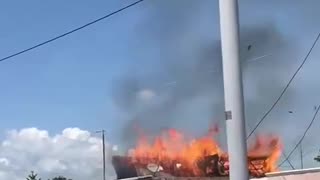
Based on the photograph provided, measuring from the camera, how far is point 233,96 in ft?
20.4

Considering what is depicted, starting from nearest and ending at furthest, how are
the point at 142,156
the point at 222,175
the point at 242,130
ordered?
the point at 242,130, the point at 222,175, the point at 142,156

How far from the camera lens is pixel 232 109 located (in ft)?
20.4

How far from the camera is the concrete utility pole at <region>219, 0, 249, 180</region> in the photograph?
6121mm

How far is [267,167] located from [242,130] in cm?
2684

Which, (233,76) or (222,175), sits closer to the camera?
(233,76)

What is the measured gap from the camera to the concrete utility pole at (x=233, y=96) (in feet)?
20.1

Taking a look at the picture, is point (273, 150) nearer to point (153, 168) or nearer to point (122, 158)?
point (153, 168)

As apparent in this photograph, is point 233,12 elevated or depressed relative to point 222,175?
elevated

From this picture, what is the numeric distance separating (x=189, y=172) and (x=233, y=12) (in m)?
31.3

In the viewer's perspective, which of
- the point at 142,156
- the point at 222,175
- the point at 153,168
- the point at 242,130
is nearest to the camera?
the point at 242,130

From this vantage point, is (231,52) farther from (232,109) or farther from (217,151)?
(217,151)

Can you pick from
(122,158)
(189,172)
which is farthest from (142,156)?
(189,172)

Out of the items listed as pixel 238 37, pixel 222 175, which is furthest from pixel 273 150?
pixel 238 37

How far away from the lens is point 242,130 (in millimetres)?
6176
